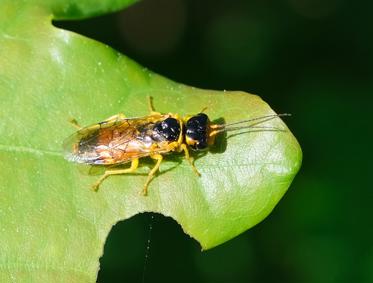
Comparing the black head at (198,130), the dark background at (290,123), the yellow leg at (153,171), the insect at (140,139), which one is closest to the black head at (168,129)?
the insect at (140,139)

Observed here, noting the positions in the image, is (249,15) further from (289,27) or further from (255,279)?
(255,279)

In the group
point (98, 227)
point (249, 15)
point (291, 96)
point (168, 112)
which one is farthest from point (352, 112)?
point (98, 227)

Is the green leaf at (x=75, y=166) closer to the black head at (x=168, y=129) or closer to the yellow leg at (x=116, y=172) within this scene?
the yellow leg at (x=116, y=172)

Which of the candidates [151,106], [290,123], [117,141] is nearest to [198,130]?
[151,106]

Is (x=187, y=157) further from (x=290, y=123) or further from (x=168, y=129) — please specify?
(x=290, y=123)

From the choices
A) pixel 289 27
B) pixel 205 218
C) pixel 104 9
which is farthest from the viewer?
pixel 289 27
